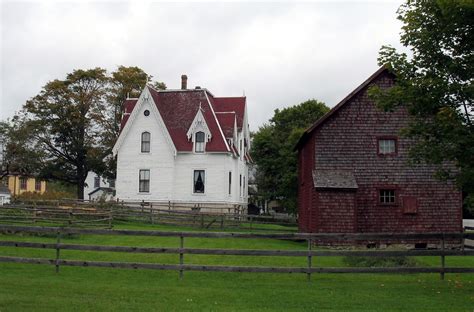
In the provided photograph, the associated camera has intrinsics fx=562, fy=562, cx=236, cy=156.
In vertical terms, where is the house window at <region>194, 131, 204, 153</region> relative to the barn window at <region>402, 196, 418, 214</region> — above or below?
above

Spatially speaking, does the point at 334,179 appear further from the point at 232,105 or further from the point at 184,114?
the point at 232,105

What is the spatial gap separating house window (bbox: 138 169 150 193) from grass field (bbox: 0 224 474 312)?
2594cm

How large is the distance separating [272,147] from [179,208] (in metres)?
14.3

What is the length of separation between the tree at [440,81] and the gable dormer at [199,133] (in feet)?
95.7

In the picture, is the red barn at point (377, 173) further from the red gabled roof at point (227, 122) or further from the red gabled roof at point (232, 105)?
the red gabled roof at point (232, 105)

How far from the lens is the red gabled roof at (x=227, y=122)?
146 ft

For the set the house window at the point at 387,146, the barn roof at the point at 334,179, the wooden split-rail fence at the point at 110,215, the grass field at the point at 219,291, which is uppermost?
the house window at the point at 387,146

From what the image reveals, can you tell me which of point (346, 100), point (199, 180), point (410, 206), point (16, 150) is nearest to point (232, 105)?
point (199, 180)

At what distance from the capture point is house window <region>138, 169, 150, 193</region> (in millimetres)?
43625

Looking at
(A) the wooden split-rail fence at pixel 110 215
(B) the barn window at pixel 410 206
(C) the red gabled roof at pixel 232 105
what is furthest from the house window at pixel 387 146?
(C) the red gabled roof at pixel 232 105

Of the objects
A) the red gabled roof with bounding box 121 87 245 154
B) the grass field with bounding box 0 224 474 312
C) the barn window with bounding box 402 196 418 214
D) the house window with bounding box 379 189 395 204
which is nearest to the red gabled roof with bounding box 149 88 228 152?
the red gabled roof with bounding box 121 87 245 154

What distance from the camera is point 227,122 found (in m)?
45.2

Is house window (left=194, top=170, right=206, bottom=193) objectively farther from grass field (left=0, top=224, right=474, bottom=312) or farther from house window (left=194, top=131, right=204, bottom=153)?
grass field (left=0, top=224, right=474, bottom=312)

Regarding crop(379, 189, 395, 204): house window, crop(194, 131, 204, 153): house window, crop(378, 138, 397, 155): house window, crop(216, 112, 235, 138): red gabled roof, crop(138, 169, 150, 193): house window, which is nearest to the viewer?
crop(379, 189, 395, 204): house window
